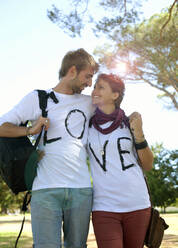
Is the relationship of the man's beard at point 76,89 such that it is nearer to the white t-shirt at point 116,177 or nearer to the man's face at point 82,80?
the man's face at point 82,80

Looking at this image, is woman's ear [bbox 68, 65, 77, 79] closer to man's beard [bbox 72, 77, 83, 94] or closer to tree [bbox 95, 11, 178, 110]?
man's beard [bbox 72, 77, 83, 94]

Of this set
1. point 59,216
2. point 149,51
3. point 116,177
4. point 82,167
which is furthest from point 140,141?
point 149,51

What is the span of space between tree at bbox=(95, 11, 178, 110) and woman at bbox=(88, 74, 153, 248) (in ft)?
36.2

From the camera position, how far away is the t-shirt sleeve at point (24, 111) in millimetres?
2521

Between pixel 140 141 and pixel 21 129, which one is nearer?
pixel 21 129

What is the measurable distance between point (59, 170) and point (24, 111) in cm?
52

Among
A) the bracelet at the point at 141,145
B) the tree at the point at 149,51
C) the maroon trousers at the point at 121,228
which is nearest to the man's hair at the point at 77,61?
the bracelet at the point at 141,145

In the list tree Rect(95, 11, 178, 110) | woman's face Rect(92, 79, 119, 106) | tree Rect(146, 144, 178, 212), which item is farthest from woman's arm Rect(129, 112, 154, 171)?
tree Rect(146, 144, 178, 212)

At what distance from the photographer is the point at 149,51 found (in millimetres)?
14906

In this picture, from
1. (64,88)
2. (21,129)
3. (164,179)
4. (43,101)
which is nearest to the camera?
(21,129)

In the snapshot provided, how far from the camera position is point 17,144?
8.09 feet

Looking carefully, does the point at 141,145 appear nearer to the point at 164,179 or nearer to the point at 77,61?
the point at 77,61

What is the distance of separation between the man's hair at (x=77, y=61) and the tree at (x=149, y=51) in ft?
35.4

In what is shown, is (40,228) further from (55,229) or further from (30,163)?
(30,163)
